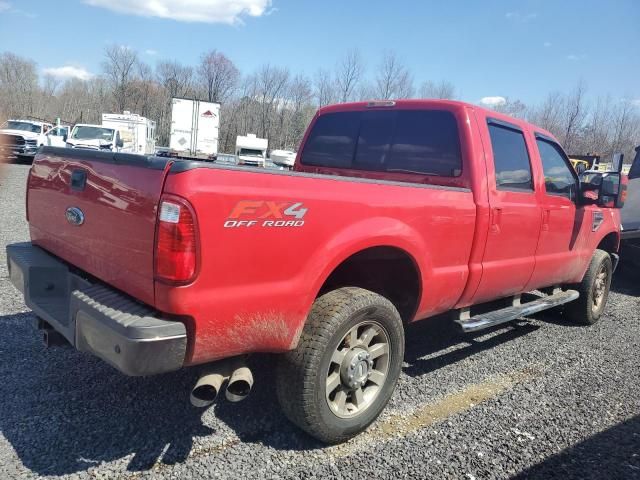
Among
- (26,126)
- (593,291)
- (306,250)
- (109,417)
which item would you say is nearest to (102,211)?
(306,250)

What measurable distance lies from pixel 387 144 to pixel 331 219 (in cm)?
172

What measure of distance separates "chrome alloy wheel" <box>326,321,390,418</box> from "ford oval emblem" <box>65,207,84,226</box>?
1.61 m

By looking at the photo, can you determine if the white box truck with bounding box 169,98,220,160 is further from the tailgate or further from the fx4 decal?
the fx4 decal

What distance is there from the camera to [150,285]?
7.27ft

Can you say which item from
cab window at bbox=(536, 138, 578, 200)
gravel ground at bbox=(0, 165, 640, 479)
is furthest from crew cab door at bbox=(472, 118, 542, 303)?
gravel ground at bbox=(0, 165, 640, 479)

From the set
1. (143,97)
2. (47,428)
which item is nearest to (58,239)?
(47,428)

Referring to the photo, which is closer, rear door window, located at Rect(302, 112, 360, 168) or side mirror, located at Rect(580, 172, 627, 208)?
rear door window, located at Rect(302, 112, 360, 168)

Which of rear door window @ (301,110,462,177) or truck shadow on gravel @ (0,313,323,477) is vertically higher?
rear door window @ (301,110,462,177)

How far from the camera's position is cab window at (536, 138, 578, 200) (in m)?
4.52

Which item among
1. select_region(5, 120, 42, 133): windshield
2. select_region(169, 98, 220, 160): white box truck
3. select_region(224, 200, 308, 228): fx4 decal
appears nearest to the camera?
select_region(224, 200, 308, 228): fx4 decal

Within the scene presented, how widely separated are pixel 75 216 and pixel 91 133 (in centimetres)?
2121

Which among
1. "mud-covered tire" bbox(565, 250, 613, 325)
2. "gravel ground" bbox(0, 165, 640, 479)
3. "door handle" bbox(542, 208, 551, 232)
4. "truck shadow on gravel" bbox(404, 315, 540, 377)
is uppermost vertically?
"door handle" bbox(542, 208, 551, 232)

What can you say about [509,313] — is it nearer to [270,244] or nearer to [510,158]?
[510,158]

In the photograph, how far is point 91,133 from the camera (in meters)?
21.6
